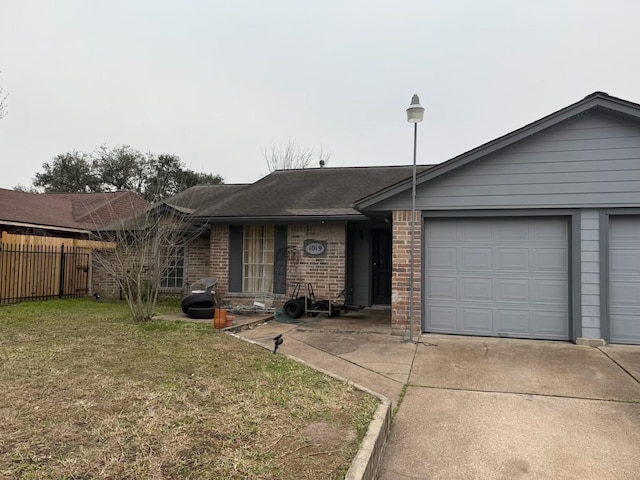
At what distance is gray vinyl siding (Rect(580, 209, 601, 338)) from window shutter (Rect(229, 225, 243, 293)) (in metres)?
7.78

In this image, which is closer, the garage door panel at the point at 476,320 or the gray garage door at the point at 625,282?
the gray garage door at the point at 625,282

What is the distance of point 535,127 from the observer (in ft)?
22.7

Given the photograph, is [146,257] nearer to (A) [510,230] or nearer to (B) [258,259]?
(B) [258,259]

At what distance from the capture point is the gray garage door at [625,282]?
6.76 m

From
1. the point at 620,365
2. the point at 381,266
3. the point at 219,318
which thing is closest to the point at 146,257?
the point at 219,318

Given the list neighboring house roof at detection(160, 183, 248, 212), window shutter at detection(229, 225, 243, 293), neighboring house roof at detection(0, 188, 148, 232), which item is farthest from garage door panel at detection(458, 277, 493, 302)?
neighboring house roof at detection(0, 188, 148, 232)

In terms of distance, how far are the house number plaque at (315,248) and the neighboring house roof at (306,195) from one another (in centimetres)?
79

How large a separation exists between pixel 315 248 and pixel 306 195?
6.18ft

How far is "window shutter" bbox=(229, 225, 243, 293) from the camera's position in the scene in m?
11.2

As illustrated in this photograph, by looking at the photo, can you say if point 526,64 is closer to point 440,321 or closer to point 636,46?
point 636,46

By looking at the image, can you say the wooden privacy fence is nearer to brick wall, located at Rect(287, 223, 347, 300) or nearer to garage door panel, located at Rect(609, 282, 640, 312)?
brick wall, located at Rect(287, 223, 347, 300)

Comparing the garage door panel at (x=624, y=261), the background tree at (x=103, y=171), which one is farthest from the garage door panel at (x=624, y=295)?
the background tree at (x=103, y=171)

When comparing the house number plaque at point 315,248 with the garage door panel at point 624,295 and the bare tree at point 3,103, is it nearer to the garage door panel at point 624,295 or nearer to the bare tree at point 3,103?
the garage door panel at point 624,295

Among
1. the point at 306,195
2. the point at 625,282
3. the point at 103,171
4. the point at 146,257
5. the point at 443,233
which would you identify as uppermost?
the point at 103,171
